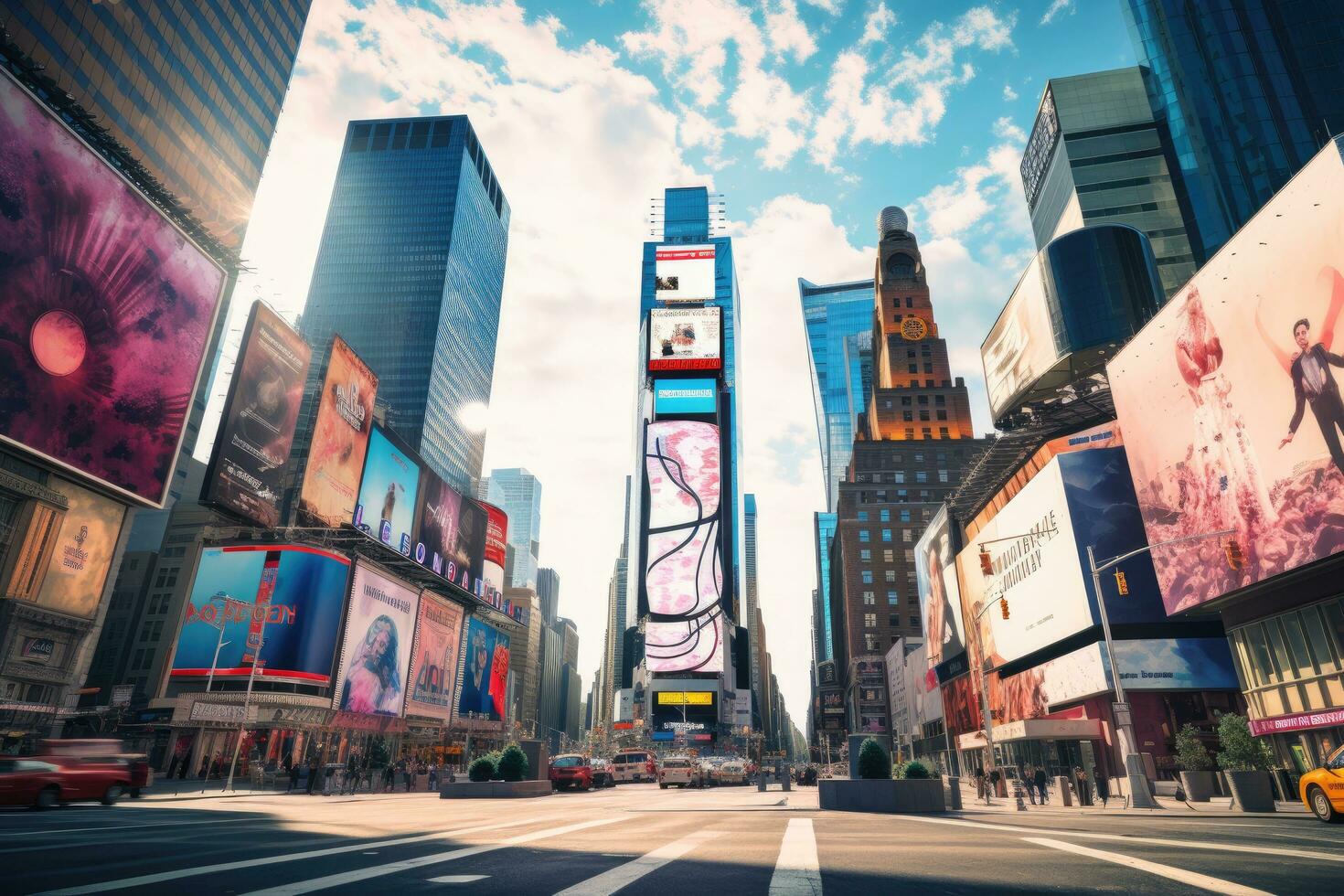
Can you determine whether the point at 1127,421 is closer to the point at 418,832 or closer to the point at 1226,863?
the point at 1226,863

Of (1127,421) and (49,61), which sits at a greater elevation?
(49,61)

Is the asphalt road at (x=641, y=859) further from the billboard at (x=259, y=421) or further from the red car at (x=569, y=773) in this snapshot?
the billboard at (x=259, y=421)

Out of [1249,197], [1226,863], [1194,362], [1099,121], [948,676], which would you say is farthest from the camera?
[1099,121]

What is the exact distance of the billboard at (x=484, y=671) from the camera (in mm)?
86250

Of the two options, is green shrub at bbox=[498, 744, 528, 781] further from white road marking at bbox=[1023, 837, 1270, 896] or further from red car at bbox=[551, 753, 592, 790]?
white road marking at bbox=[1023, 837, 1270, 896]

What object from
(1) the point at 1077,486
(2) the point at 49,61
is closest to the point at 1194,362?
(1) the point at 1077,486

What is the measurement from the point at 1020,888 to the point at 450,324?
161825mm

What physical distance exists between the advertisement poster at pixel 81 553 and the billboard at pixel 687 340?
81873 mm

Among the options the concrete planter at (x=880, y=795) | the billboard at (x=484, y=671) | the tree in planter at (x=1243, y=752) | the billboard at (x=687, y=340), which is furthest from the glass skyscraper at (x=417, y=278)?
the tree in planter at (x=1243, y=752)

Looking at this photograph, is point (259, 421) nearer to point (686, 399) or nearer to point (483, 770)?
point (483, 770)

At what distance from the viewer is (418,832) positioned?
1121cm

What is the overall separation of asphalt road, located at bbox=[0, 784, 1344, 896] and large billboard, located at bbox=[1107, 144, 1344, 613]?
2009 cm

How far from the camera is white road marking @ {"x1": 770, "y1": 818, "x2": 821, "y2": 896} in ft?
18.2

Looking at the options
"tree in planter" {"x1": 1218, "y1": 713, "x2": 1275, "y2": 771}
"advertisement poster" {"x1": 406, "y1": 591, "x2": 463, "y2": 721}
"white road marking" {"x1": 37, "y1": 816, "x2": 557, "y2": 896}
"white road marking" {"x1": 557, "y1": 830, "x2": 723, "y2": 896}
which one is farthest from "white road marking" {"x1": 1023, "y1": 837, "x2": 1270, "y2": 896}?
"advertisement poster" {"x1": 406, "y1": 591, "x2": 463, "y2": 721}
